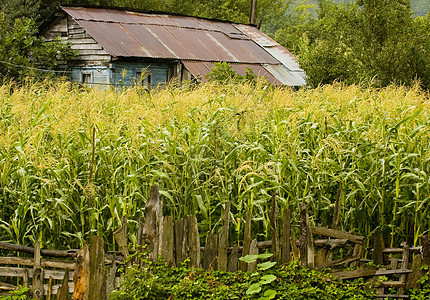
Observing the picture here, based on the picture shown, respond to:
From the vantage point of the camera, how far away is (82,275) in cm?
524

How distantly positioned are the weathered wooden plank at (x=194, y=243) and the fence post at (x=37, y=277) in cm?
140

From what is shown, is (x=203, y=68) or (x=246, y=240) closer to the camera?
(x=246, y=240)

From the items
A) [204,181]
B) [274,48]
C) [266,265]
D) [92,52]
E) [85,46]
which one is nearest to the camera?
[266,265]

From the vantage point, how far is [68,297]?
5.45 m

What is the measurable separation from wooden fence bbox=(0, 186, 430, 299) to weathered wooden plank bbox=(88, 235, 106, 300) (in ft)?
0.21

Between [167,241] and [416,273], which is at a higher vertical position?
[167,241]

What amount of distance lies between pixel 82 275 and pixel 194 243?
104 cm

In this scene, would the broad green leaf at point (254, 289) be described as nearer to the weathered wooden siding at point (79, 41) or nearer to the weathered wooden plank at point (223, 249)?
the weathered wooden plank at point (223, 249)

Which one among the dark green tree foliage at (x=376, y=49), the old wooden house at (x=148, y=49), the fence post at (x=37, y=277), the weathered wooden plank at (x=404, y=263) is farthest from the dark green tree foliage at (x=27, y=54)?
the weathered wooden plank at (x=404, y=263)

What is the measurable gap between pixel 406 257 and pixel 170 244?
7.16 feet

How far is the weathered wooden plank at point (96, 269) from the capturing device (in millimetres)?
5207

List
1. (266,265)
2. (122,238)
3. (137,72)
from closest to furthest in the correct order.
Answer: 1. (266,265)
2. (122,238)
3. (137,72)

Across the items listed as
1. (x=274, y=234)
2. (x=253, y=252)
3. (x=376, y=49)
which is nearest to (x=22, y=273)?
(x=253, y=252)

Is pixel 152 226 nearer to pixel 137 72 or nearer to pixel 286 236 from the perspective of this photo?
pixel 286 236
